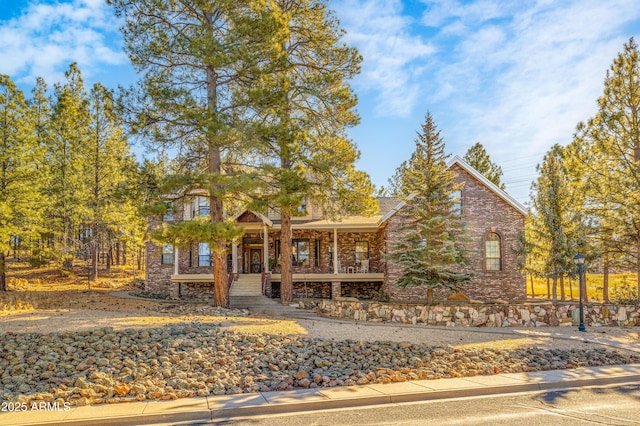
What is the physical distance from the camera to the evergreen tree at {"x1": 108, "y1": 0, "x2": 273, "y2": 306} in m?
14.7

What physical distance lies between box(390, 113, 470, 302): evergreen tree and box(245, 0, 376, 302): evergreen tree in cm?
207

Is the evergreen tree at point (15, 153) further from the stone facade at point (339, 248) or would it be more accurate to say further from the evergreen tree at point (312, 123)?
the stone facade at point (339, 248)

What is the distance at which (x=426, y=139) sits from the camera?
18.0 meters

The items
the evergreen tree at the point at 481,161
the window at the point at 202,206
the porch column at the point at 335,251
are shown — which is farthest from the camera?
the evergreen tree at the point at 481,161

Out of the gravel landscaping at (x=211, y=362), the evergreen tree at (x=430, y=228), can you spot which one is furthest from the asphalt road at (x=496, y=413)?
the evergreen tree at (x=430, y=228)

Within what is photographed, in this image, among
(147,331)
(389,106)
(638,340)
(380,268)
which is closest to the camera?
(147,331)

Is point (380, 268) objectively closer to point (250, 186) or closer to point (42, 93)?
point (250, 186)

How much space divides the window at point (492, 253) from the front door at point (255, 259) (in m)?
12.5

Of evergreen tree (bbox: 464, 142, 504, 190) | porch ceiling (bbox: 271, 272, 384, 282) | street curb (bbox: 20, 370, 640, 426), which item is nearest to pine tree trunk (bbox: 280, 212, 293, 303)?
porch ceiling (bbox: 271, 272, 384, 282)

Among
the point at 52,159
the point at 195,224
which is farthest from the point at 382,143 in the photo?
the point at 52,159

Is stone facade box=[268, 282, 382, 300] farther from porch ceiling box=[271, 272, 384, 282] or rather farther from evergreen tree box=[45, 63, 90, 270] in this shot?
evergreen tree box=[45, 63, 90, 270]

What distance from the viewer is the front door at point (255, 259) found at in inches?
1033

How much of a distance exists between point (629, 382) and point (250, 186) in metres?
11.1

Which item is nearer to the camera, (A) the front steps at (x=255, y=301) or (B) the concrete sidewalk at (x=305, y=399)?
(B) the concrete sidewalk at (x=305, y=399)
